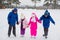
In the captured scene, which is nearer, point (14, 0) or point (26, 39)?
point (26, 39)

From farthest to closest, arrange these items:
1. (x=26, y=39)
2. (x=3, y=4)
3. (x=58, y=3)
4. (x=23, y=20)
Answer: (x=58, y=3) → (x=3, y=4) → (x=23, y=20) → (x=26, y=39)

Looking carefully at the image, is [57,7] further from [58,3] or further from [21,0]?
[21,0]

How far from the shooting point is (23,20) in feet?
30.3

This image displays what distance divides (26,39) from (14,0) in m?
18.7

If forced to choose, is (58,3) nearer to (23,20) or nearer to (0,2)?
(0,2)

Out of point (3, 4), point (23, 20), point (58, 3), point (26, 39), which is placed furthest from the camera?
point (58, 3)

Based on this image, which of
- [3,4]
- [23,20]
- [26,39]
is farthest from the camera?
[3,4]

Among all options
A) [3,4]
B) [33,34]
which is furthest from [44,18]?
[3,4]

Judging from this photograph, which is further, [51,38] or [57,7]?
[57,7]

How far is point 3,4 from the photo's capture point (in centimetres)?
2597

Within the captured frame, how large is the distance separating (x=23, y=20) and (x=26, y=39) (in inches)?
32.9

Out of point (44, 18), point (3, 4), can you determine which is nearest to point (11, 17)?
point (44, 18)

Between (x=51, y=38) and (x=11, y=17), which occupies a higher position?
(x=11, y=17)

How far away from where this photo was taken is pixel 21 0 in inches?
1163
